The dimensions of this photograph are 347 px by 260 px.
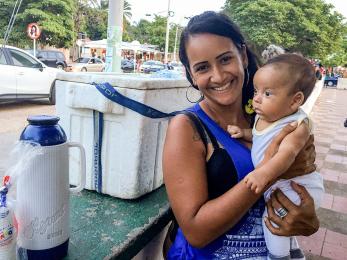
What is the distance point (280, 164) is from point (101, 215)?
2.50 feet

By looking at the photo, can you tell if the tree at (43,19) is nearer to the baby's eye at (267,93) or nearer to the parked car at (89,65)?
the parked car at (89,65)

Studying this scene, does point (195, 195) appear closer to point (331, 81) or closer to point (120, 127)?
point (120, 127)

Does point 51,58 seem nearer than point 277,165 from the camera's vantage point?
No

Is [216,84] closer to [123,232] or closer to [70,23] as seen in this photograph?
[123,232]

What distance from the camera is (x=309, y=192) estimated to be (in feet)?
4.39

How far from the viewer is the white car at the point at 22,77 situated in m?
7.80

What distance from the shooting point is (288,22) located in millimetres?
22141

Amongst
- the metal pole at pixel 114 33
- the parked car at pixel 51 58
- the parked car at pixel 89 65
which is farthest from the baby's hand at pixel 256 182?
the parked car at pixel 89 65

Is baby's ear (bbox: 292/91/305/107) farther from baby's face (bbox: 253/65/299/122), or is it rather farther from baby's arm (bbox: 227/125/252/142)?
baby's arm (bbox: 227/125/252/142)

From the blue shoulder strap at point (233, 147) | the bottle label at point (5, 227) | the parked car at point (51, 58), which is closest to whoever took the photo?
the bottle label at point (5, 227)

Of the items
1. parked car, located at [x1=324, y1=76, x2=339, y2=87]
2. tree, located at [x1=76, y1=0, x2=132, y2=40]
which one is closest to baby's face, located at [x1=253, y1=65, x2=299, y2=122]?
parked car, located at [x1=324, y1=76, x2=339, y2=87]

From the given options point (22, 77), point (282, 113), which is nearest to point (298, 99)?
point (282, 113)

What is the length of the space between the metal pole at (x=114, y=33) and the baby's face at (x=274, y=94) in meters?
2.96

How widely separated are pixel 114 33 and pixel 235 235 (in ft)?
11.2
